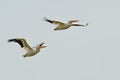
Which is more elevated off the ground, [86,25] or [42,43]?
[86,25]

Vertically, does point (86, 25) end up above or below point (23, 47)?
above

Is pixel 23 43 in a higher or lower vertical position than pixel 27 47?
higher

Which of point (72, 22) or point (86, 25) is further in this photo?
point (72, 22)

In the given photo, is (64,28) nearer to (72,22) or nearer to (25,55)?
(72,22)

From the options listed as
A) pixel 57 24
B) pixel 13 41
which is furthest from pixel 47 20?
pixel 13 41

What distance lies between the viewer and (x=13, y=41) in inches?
1612

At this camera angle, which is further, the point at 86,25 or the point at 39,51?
the point at 39,51

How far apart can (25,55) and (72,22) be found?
5.34m

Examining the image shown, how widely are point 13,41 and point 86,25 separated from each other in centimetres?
626

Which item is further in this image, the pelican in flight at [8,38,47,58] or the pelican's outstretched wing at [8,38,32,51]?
the pelican's outstretched wing at [8,38,32,51]

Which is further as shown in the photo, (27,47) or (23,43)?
(23,43)

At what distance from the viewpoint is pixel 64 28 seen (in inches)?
1665

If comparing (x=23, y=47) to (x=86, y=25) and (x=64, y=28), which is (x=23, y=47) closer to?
(x=64, y=28)

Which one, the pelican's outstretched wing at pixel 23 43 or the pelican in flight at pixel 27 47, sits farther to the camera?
the pelican's outstretched wing at pixel 23 43
